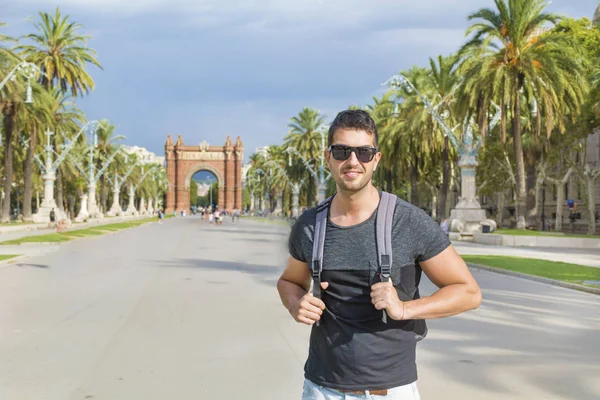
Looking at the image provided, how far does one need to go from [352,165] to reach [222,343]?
6045mm

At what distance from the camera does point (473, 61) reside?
113ft

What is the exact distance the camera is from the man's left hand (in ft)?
8.72

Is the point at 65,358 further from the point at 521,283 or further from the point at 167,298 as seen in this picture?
the point at 521,283

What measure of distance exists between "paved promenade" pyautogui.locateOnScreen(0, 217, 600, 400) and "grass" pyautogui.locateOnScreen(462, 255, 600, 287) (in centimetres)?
218

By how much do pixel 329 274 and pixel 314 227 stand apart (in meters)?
0.21

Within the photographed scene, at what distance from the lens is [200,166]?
6171 inches

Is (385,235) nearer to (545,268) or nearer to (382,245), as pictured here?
(382,245)

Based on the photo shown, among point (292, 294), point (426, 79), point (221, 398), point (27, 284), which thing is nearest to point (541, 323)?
point (221, 398)

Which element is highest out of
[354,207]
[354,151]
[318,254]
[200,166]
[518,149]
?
[200,166]

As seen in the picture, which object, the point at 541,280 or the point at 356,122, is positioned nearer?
the point at 356,122

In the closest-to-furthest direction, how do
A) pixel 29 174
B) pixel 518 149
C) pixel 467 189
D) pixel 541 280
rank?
pixel 541 280 → pixel 518 149 → pixel 467 189 → pixel 29 174

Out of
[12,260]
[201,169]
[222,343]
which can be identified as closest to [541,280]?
[222,343]

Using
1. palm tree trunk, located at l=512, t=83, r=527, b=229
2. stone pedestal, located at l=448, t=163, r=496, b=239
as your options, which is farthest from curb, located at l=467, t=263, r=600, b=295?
stone pedestal, located at l=448, t=163, r=496, b=239

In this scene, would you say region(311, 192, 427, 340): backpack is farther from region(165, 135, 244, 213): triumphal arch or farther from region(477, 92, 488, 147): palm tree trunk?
region(165, 135, 244, 213): triumphal arch
